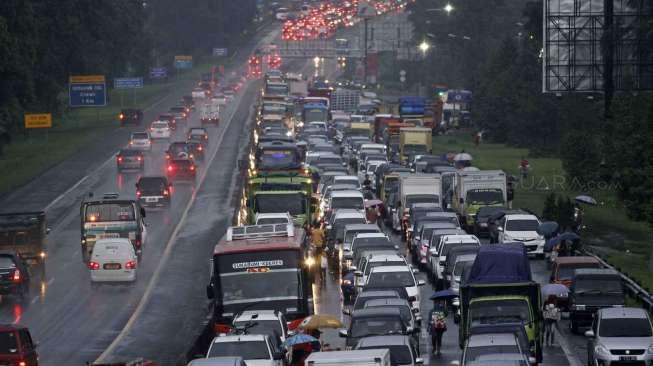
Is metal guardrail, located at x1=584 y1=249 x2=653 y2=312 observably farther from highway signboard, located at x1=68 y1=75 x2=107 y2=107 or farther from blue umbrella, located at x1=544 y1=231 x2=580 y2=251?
highway signboard, located at x1=68 y1=75 x2=107 y2=107

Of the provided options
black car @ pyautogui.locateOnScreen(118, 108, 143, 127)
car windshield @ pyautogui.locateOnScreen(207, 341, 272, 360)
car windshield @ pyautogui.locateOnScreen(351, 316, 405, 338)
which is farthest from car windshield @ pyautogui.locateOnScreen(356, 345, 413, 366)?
black car @ pyautogui.locateOnScreen(118, 108, 143, 127)

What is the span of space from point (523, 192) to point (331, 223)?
21.9 meters

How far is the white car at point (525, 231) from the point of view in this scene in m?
56.2

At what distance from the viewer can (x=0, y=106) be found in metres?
93.0

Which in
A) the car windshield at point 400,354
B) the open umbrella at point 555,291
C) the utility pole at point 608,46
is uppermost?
the utility pole at point 608,46

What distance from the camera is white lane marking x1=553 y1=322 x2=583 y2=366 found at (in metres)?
36.6

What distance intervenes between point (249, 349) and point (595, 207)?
151 ft

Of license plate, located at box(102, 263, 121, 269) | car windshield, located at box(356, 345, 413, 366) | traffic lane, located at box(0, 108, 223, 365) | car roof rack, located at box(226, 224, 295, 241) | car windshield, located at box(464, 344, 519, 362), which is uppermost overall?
car roof rack, located at box(226, 224, 295, 241)

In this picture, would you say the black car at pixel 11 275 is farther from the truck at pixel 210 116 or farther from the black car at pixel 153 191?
the truck at pixel 210 116

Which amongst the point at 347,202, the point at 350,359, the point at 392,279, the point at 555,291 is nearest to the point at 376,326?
the point at 350,359

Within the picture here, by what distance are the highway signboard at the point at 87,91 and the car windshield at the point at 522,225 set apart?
187 ft

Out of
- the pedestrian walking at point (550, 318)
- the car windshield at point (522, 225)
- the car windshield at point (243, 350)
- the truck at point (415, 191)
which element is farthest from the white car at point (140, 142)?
the car windshield at point (243, 350)

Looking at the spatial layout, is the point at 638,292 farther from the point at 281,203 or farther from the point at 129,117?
the point at 129,117

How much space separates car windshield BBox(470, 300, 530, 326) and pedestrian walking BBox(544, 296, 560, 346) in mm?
3148
